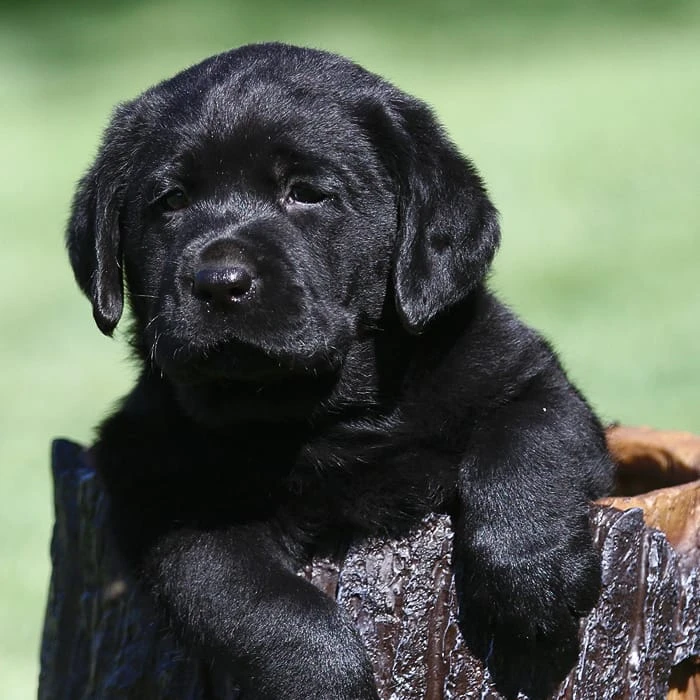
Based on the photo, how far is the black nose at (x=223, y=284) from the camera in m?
3.07

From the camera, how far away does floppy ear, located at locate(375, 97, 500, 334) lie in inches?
130

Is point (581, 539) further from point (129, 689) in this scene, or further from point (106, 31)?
point (106, 31)

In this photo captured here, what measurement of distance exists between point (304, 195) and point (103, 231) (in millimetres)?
575

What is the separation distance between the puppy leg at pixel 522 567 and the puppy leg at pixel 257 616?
293mm

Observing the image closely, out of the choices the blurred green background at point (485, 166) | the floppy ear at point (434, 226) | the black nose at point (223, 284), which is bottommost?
the black nose at point (223, 284)

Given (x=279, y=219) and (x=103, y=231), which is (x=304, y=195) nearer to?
(x=279, y=219)

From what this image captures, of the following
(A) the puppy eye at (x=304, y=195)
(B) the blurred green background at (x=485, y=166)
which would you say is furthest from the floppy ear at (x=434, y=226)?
(B) the blurred green background at (x=485, y=166)

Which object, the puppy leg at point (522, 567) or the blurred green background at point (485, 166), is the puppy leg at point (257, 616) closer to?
the puppy leg at point (522, 567)

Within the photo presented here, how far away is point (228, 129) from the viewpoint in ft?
10.9

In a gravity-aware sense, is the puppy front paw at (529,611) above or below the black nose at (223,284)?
below

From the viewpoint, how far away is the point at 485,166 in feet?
37.4

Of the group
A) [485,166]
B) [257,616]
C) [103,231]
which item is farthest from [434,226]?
[485,166]

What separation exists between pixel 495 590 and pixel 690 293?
6.26 meters

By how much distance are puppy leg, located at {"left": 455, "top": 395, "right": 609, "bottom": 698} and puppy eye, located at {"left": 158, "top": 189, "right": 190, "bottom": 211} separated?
0.95m
